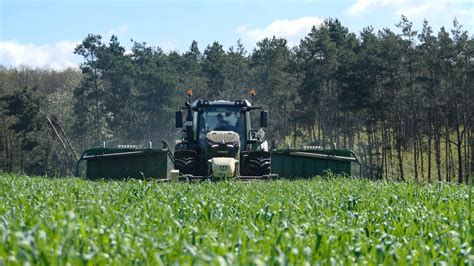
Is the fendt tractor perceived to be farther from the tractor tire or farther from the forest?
the forest

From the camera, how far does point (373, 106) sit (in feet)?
181

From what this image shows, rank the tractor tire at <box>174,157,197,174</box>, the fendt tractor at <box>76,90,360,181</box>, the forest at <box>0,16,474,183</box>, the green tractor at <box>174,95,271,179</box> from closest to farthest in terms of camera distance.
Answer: the green tractor at <box>174,95,271,179</box> < the fendt tractor at <box>76,90,360,181</box> < the tractor tire at <box>174,157,197,174</box> < the forest at <box>0,16,474,183</box>

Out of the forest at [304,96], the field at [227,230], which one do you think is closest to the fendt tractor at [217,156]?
the field at [227,230]

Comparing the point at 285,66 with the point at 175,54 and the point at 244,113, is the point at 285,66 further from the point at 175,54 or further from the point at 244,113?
the point at 244,113

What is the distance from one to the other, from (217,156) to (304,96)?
47.5 metres

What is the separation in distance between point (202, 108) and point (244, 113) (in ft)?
3.77

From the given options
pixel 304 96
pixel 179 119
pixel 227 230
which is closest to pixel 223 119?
pixel 179 119

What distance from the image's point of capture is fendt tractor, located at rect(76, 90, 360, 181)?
19.2m

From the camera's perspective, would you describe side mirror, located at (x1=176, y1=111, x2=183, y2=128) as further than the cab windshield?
No

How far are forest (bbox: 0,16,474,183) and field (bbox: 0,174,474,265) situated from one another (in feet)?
140

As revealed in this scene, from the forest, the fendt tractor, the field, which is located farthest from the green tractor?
the forest

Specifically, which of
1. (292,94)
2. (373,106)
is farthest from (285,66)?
(373,106)

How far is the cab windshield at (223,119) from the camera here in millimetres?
20203

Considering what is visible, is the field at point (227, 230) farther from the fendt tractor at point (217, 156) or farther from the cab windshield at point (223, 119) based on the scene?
the cab windshield at point (223, 119)
